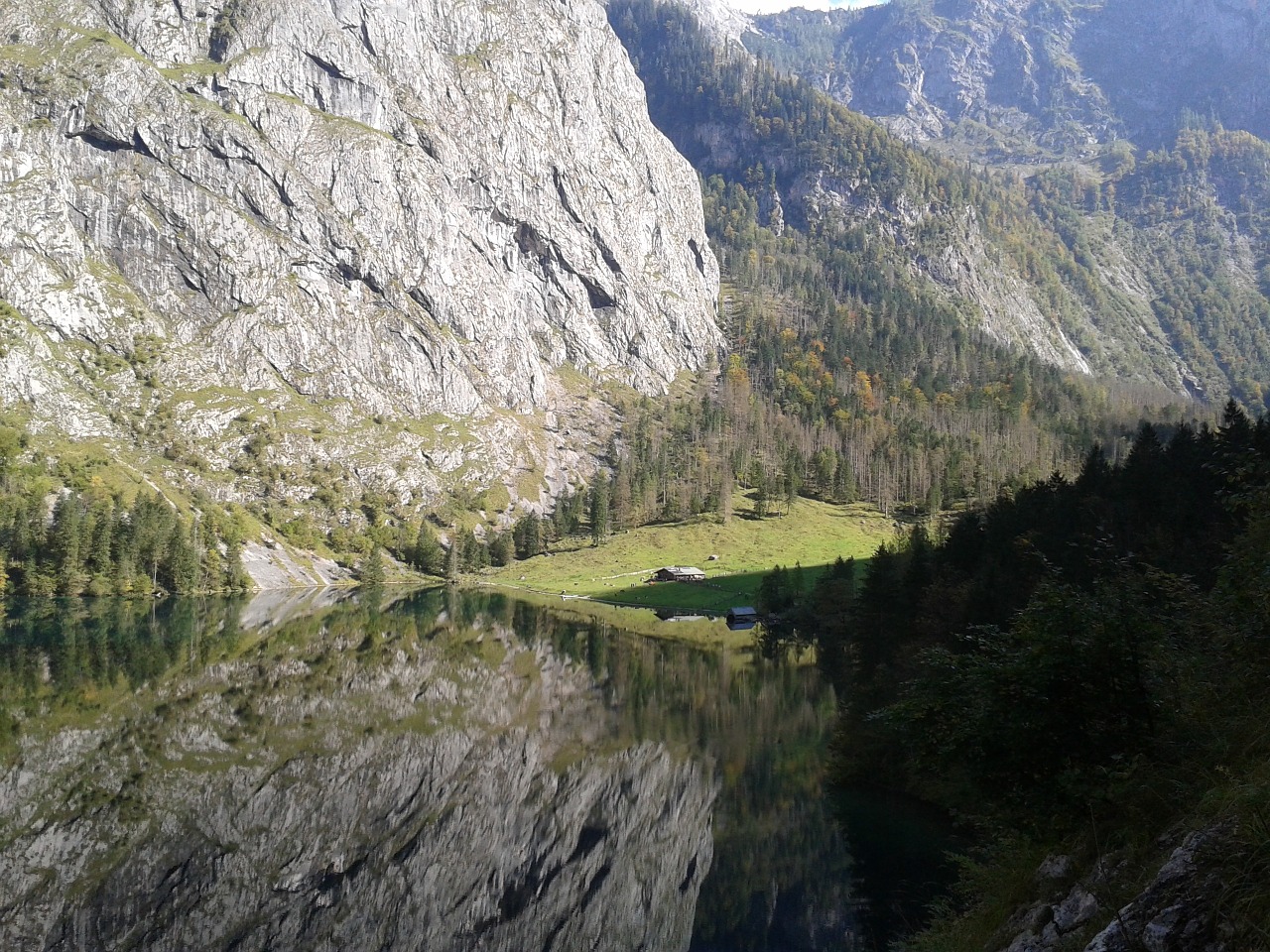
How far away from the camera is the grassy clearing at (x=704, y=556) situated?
508ft

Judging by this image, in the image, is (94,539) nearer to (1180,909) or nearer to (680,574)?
(680,574)

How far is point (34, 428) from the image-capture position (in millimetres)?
172375

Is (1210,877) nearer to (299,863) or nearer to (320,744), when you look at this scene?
(299,863)

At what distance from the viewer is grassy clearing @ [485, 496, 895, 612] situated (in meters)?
155

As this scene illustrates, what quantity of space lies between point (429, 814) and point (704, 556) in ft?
440

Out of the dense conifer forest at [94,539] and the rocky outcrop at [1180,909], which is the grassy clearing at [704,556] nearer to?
the dense conifer forest at [94,539]

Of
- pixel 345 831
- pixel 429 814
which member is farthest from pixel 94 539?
pixel 345 831

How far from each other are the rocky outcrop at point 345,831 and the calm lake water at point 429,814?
139 mm

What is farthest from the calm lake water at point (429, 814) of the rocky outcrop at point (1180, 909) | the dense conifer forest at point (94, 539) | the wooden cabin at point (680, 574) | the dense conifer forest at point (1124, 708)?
the wooden cabin at point (680, 574)

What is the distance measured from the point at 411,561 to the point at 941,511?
117m

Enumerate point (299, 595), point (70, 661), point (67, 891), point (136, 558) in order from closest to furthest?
point (67, 891) < point (70, 661) < point (136, 558) < point (299, 595)

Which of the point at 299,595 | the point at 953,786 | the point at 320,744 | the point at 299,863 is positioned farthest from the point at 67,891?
the point at 299,595

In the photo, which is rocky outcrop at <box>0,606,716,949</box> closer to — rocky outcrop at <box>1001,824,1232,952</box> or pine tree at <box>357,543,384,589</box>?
rocky outcrop at <box>1001,824,1232,952</box>

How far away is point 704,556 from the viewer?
175000 mm
